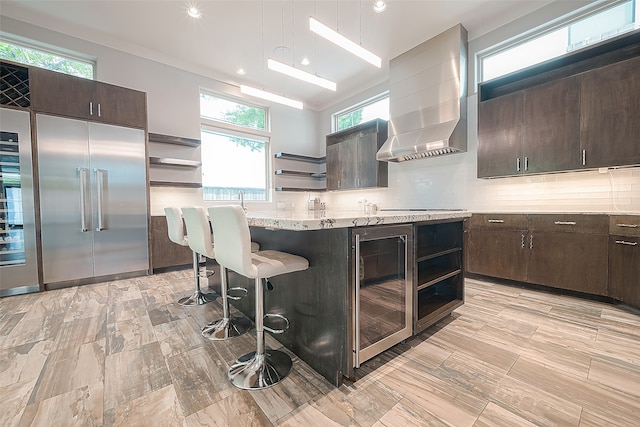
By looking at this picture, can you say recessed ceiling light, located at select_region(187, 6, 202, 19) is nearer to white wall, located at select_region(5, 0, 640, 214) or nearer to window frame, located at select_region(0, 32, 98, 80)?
white wall, located at select_region(5, 0, 640, 214)

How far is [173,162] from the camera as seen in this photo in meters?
4.25

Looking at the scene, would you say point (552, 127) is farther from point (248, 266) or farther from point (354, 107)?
point (354, 107)

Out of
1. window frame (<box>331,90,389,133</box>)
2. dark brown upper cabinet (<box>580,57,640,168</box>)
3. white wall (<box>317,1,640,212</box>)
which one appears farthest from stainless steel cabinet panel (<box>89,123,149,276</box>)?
dark brown upper cabinet (<box>580,57,640,168</box>)

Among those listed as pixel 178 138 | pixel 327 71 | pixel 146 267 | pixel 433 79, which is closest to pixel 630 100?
pixel 433 79

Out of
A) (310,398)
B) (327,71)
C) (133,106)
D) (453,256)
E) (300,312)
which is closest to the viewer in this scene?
(310,398)

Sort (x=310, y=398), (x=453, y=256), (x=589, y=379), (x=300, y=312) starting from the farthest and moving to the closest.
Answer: (x=453, y=256)
(x=300, y=312)
(x=589, y=379)
(x=310, y=398)

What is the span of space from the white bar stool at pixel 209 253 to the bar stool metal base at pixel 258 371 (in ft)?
1.41

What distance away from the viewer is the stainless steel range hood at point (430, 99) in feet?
12.0

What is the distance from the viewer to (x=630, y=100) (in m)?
2.39

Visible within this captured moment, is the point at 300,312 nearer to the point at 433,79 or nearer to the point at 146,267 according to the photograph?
the point at 146,267

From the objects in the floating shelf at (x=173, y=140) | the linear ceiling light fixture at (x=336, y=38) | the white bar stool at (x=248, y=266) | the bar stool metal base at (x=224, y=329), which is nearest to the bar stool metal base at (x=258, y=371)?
the white bar stool at (x=248, y=266)

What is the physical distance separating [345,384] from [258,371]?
52 centimetres

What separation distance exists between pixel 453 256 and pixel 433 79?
2.97 metres

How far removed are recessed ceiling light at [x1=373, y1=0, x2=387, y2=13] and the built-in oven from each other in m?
3.08
